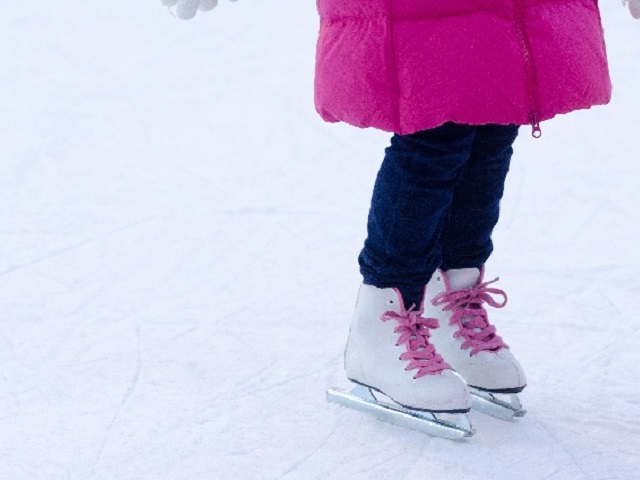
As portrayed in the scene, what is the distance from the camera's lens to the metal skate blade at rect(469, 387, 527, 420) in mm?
1309

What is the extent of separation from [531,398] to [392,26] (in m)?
0.55

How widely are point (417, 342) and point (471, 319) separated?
100mm

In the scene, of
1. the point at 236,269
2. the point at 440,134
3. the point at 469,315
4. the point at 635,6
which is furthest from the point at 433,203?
the point at 236,269

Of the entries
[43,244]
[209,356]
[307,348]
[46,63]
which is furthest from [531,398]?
[46,63]

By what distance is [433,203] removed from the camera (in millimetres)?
1221

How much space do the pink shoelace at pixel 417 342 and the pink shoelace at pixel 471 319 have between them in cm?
5

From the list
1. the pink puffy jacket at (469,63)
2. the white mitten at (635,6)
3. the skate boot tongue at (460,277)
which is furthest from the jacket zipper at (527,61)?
the skate boot tongue at (460,277)

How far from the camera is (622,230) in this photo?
2.11 m

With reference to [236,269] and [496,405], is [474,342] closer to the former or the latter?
[496,405]

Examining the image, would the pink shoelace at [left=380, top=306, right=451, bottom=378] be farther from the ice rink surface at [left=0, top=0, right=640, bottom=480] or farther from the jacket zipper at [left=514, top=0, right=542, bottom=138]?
the jacket zipper at [left=514, top=0, right=542, bottom=138]

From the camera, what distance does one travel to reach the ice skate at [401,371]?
125cm

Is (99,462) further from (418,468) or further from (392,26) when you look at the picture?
(392,26)

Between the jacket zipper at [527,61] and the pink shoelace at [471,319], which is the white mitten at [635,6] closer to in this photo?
the jacket zipper at [527,61]

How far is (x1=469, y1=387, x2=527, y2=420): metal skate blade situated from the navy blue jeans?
162 millimetres
